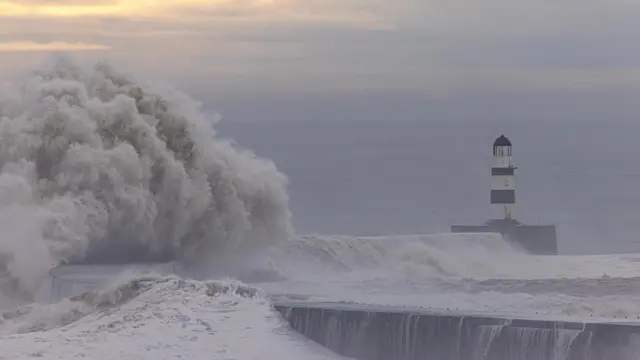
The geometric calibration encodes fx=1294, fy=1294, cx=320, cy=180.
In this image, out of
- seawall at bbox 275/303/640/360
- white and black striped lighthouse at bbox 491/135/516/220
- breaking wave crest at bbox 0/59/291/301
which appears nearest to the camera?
seawall at bbox 275/303/640/360

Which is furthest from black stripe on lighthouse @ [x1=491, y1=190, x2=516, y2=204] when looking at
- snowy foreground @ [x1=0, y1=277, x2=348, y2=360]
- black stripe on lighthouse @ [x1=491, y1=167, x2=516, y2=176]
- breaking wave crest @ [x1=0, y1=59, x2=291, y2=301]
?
snowy foreground @ [x1=0, y1=277, x2=348, y2=360]

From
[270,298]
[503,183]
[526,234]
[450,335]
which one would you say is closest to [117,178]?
[270,298]

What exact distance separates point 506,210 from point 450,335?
1501 centimetres

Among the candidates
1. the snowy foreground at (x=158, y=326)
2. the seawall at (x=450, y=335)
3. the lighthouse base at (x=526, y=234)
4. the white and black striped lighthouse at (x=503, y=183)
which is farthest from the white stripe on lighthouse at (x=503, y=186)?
the seawall at (x=450, y=335)

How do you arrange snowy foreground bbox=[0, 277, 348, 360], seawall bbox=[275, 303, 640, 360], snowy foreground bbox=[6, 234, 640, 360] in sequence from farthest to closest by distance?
snowy foreground bbox=[6, 234, 640, 360]
snowy foreground bbox=[0, 277, 348, 360]
seawall bbox=[275, 303, 640, 360]

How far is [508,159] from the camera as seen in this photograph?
3191cm

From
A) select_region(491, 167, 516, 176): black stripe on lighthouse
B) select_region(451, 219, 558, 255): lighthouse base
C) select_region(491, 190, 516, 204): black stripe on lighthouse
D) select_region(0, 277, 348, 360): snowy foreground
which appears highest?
select_region(491, 167, 516, 176): black stripe on lighthouse

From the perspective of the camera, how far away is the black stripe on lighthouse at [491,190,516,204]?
3180 centimetres

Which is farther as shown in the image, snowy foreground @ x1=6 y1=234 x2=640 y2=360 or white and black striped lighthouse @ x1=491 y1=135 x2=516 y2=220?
white and black striped lighthouse @ x1=491 y1=135 x2=516 y2=220

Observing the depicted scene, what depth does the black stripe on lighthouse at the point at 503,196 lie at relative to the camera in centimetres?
3180

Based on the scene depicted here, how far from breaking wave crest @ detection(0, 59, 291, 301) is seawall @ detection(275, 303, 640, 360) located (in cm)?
524

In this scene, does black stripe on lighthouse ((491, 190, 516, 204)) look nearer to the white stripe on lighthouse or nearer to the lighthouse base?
the white stripe on lighthouse

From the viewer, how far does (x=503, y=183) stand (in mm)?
31766

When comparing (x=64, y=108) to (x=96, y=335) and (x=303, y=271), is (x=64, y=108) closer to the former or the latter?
(x=303, y=271)
